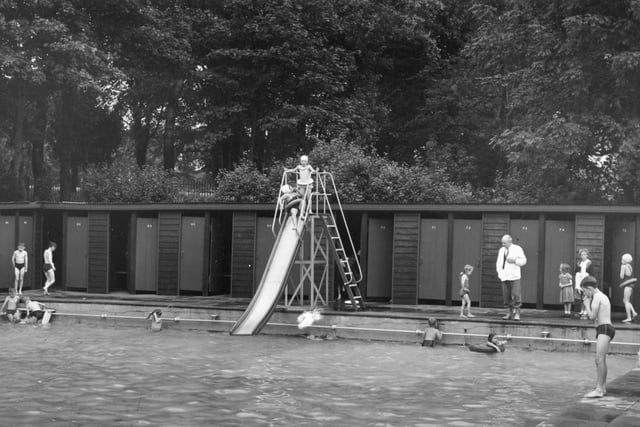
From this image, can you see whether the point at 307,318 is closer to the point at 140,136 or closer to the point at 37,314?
the point at 37,314

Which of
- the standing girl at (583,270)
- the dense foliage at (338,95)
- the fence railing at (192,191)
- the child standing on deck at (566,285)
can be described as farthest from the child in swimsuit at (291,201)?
the fence railing at (192,191)

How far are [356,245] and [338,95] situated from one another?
15.1m

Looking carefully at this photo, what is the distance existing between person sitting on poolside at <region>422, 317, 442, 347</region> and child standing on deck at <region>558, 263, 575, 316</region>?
12.4ft

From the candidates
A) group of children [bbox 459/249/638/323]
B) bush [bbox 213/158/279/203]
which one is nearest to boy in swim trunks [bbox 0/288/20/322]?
bush [bbox 213/158/279/203]

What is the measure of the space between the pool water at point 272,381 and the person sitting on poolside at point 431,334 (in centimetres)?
31

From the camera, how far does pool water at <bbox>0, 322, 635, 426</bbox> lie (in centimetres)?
1162

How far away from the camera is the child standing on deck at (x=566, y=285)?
20620mm

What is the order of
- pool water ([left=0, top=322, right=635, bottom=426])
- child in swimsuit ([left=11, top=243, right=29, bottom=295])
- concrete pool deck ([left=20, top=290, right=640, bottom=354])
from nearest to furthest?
pool water ([left=0, top=322, right=635, bottom=426])
concrete pool deck ([left=20, top=290, right=640, bottom=354])
child in swimsuit ([left=11, top=243, right=29, bottom=295])

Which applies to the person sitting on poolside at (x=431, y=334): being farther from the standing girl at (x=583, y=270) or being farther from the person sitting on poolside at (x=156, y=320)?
the person sitting on poolside at (x=156, y=320)

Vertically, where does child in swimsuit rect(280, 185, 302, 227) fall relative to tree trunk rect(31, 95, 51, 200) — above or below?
below

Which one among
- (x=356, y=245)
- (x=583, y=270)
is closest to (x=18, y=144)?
(x=356, y=245)

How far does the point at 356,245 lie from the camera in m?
27.5

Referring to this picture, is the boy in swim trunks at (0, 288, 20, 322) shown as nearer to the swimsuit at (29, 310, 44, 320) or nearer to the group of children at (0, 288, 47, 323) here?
the group of children at (0, 288, 47, 323)

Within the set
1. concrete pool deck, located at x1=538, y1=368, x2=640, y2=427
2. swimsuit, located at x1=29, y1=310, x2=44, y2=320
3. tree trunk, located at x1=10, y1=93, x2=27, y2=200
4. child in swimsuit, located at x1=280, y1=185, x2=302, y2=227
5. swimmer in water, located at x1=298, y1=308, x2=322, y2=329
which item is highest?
tree trunk, located at x1=10, y1=93, x2=27, y2=200
